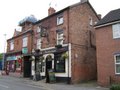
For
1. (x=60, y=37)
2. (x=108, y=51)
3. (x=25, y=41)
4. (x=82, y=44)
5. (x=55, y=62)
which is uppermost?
(x=25, y=41)

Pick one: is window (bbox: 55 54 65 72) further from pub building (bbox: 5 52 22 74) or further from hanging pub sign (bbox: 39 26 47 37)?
pub building (bbox: 5 52 22 74)

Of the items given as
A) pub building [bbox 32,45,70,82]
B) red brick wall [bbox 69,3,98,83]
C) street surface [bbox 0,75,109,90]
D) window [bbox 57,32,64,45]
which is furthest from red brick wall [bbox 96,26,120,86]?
window [bbox 57,32,64,45]

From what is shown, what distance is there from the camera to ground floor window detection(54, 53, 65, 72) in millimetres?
25372

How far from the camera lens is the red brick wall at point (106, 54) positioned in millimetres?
20547

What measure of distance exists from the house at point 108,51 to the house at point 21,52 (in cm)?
1384

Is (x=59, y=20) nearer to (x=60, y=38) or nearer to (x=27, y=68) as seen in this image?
(x=60, y=38)

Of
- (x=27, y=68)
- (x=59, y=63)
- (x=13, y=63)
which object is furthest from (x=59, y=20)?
(x=13, y=63)

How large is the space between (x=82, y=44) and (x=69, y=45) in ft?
8.57

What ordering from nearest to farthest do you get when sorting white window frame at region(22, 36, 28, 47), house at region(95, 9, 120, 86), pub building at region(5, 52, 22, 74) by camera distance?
1. house at region(95, 9, 120, 86)
2. white window frame at region(22, 36, 28, 47)
3. pub building at region(5, 52, 22, 74)

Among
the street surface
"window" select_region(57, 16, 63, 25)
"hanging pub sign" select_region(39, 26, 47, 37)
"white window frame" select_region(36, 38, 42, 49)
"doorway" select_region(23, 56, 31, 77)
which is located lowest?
the street surface

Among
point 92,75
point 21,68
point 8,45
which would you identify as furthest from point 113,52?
point 8,45

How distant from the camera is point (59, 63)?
1022 inches

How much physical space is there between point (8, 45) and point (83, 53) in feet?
65.7

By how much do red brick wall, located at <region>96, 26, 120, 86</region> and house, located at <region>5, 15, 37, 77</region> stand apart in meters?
13.7
